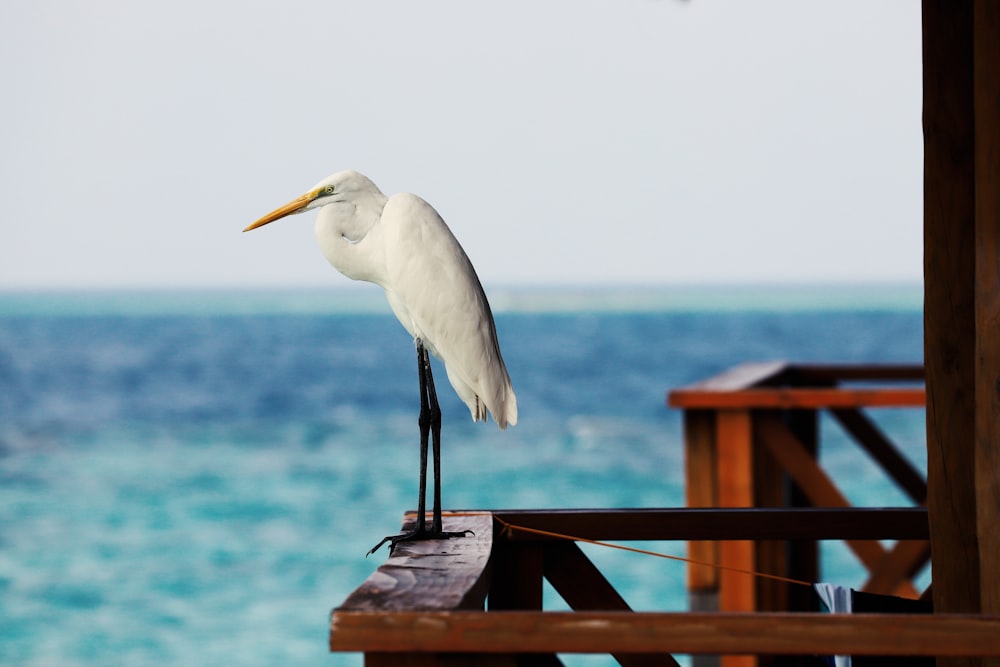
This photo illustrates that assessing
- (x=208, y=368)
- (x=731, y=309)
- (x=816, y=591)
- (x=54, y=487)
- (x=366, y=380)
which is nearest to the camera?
(x=816, y=591)

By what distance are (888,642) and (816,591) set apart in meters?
0.70

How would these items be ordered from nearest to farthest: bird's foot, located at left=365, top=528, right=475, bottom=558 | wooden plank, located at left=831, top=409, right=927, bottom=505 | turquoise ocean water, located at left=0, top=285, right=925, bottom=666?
bird's foot, located at left=365, top=528, right=475, bottom=558
wooden plank, located at left=831, top=409, right=927, bottom=505
turquoise ocean water, located at left=0, top=285, right=925, bottom=666

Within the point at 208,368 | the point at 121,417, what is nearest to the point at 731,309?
the point at 208,368

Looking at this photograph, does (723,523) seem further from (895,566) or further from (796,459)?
(895,566)

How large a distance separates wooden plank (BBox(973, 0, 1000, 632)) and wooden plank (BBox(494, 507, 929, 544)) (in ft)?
1.43

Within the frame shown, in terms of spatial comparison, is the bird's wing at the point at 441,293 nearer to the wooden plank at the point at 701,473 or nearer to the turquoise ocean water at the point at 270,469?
the wooden plank at the point at 701,473

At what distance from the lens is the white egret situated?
1.95 m

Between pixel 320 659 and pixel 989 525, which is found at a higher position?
pixel 989 525

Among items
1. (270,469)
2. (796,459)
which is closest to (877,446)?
(796,459)

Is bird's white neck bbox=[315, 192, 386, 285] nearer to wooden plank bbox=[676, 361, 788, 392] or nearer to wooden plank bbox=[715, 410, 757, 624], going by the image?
wooden plank bbox=[676, 361, 788, 392]

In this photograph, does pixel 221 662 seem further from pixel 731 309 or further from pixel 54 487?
pixel 731 309

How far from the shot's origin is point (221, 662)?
803 centimetres

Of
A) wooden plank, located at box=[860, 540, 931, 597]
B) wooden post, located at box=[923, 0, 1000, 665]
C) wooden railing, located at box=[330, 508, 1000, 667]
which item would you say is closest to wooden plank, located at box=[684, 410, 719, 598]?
wooden plank, located at box=[860, 540, 931, 597]

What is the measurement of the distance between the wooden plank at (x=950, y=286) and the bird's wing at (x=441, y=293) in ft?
2.17
